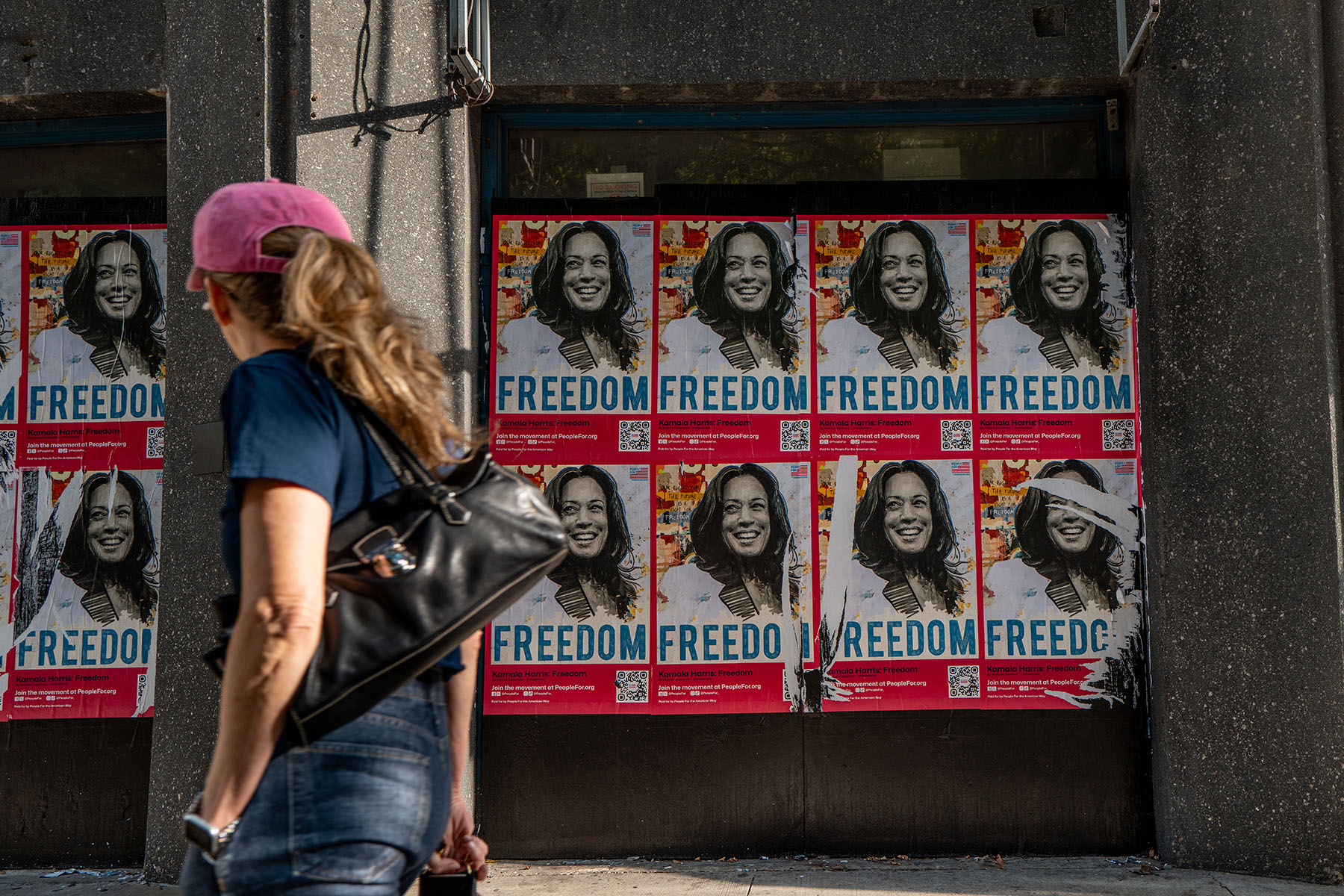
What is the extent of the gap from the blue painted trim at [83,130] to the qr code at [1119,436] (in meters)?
4.50

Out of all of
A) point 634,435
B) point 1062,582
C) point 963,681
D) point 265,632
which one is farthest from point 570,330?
point 265,632

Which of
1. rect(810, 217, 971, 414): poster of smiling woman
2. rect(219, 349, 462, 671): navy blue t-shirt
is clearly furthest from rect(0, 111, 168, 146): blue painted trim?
rect(219, 349, 462, 671): navy blue t-shirt

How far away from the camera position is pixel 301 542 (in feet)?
4.41

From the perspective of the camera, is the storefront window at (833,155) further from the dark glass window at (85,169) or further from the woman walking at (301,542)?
the woman walking at (301,542)

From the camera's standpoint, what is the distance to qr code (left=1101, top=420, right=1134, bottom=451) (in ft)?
14.2

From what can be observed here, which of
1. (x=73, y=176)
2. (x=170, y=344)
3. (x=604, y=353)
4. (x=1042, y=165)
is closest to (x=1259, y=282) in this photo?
(x=1042, y=165)

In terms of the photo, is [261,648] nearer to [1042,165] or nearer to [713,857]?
[713,857]

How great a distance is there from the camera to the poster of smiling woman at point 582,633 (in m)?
4.30

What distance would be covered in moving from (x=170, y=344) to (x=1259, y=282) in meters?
4.43

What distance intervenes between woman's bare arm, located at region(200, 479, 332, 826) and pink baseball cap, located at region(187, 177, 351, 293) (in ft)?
1.24

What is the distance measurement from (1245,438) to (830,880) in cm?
250

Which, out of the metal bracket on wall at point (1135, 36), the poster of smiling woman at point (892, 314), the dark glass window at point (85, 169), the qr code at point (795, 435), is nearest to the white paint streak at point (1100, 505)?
the poster of smiling woman at point (892, 314)

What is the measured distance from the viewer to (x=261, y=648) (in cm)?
133

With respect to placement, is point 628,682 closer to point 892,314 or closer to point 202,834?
point 892,314
